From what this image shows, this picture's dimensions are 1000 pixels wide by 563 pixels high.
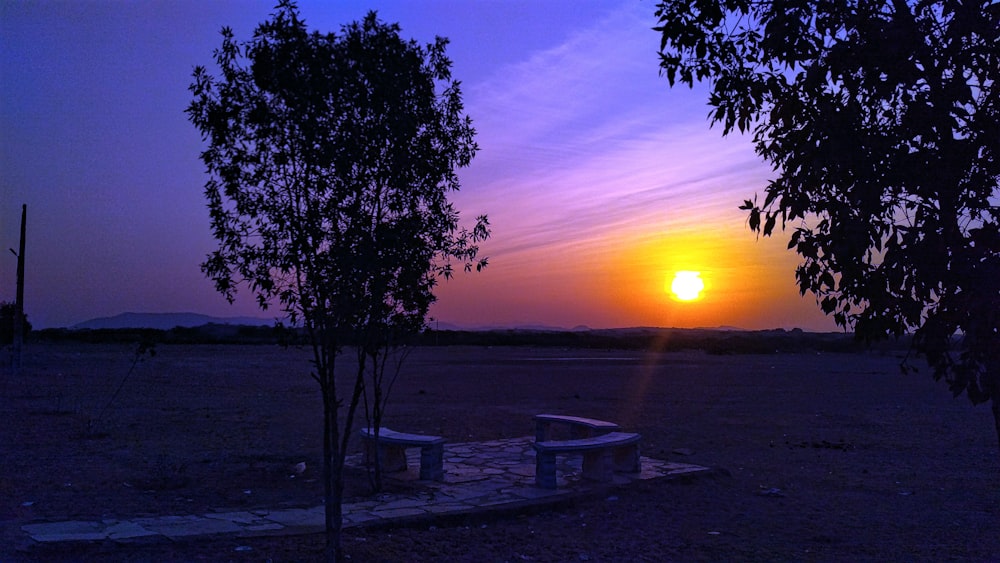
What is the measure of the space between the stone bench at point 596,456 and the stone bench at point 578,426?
15 cm

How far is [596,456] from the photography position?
10320 mm

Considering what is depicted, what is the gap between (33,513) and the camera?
8.19m

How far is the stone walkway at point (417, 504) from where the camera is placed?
7.44 meters

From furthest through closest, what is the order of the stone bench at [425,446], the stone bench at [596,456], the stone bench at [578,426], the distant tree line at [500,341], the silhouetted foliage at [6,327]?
the distant tree line at [500,341], the silhouetted foliage at [6,327], the stone bench at [578,426], the stone bench at [425,446], the stone bench at [596,456]

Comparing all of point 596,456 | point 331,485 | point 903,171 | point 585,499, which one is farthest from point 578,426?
point 903,171

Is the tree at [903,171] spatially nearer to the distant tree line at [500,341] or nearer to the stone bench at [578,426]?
the stone bench at [578,426]

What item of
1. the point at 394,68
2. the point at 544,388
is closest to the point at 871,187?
the point at 394,68

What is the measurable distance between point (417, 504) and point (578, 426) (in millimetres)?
3981

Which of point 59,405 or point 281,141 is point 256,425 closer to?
point 59,405

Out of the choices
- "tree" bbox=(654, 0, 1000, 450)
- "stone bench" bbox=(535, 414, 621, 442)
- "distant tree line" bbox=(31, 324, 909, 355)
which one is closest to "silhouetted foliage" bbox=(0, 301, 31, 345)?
"distant tree line" bbox=(31, 324, 909, 355)

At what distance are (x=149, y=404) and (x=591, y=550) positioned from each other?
53.7 ft

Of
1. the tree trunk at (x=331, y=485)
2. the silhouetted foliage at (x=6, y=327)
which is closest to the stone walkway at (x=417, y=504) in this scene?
the tree trunk at (x=331, y=485)

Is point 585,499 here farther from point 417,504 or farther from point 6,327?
point 6,327

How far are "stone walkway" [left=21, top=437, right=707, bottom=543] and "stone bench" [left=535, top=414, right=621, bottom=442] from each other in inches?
16.5
